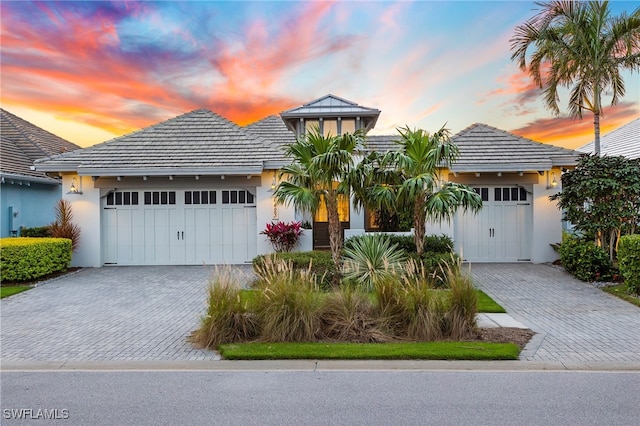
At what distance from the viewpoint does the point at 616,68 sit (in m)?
13.0

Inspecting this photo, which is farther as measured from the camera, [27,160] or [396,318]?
[27,160]

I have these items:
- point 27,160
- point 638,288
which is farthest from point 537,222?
point 27,160

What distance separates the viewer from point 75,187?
45.8 feet

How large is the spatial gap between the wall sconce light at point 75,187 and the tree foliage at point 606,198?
16522 millimetres

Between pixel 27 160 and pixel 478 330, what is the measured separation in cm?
2048

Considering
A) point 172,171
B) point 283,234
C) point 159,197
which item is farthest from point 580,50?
point 159,197

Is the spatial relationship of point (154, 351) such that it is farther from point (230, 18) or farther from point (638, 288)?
point (230, 18)

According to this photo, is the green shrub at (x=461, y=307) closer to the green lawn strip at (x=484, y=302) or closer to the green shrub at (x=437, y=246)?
the green lawn strip at (x=484, y=302)

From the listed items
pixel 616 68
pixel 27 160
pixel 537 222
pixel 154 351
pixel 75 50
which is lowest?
pixel 154 351

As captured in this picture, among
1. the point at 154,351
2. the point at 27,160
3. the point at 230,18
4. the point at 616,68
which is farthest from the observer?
the point at 27,160

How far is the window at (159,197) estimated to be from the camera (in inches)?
566

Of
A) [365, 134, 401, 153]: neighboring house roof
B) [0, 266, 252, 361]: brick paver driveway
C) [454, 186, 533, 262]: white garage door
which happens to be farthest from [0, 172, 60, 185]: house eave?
[454, 186, 533, 262]: white garage door

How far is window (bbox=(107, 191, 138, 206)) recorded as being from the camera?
565 inches
